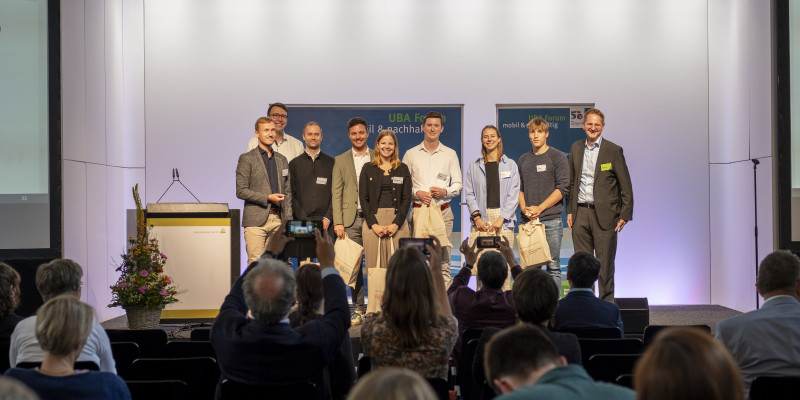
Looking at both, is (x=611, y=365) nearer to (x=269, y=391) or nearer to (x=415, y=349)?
(x=415, y=349)

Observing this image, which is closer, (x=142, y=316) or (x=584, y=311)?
(x=584, y=311)

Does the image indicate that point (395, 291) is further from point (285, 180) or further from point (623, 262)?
point (623, 262)

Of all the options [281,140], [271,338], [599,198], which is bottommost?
[271,338]

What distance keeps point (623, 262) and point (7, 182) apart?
21.2 ft

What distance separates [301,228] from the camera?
4.13 meters

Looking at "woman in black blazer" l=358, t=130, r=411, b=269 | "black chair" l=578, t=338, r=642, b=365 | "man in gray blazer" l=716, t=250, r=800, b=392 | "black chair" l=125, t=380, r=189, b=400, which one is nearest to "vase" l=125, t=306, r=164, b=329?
"woman in black blazer" l=358, t=130, r=411, b=269

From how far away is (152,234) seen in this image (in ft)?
23.0

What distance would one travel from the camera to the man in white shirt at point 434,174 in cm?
746

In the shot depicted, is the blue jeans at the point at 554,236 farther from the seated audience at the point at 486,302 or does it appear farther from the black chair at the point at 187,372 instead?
the black chair at the point at 187,372

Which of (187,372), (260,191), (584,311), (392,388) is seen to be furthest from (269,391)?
(260,191)

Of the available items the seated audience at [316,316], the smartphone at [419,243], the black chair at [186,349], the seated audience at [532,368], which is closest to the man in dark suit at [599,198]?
the smartphone at [419,243]

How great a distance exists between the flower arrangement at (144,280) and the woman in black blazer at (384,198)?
181 cm

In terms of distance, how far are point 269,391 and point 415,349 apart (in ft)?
2.10

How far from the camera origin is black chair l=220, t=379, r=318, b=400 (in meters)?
2.72
